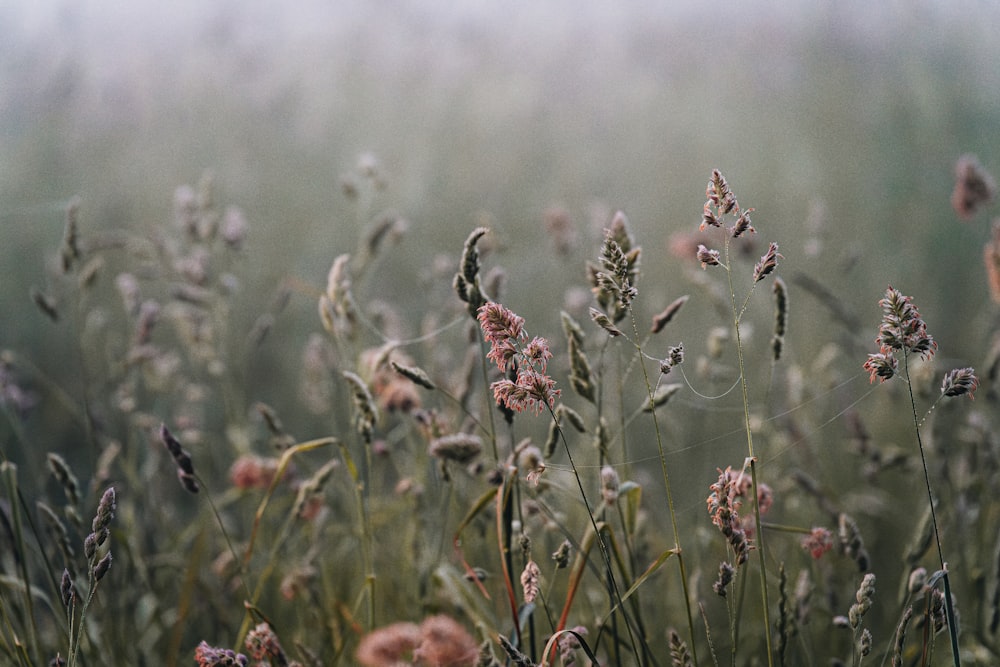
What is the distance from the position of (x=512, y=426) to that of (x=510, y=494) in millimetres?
627

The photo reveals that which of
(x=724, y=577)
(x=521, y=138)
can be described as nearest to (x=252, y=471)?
(x=724, y=577)

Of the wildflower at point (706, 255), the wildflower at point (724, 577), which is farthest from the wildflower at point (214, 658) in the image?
the wildflower at point (706, 255)

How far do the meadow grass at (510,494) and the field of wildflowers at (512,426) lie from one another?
0.03 ft

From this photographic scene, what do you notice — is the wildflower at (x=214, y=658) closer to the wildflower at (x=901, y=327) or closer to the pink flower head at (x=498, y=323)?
the pink flower head at (x=498, y=323)

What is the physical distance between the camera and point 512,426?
71.5 inches

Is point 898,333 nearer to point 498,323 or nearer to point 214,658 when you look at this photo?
point 498,323

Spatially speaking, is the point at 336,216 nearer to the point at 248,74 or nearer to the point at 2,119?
the point at 248,74

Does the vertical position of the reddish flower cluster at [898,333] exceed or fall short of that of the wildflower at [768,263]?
it falls short

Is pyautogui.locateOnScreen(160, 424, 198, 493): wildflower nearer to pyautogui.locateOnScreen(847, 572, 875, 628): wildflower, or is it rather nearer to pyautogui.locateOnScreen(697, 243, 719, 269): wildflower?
pyautogui.locateOnScreen(697, 243, 719, 269): wildflower

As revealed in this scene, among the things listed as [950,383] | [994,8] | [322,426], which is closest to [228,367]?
[322,426]

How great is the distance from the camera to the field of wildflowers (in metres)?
1.18

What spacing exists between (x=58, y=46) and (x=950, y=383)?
3446 mm

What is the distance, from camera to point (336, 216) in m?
3.78

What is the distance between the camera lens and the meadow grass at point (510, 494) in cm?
112
